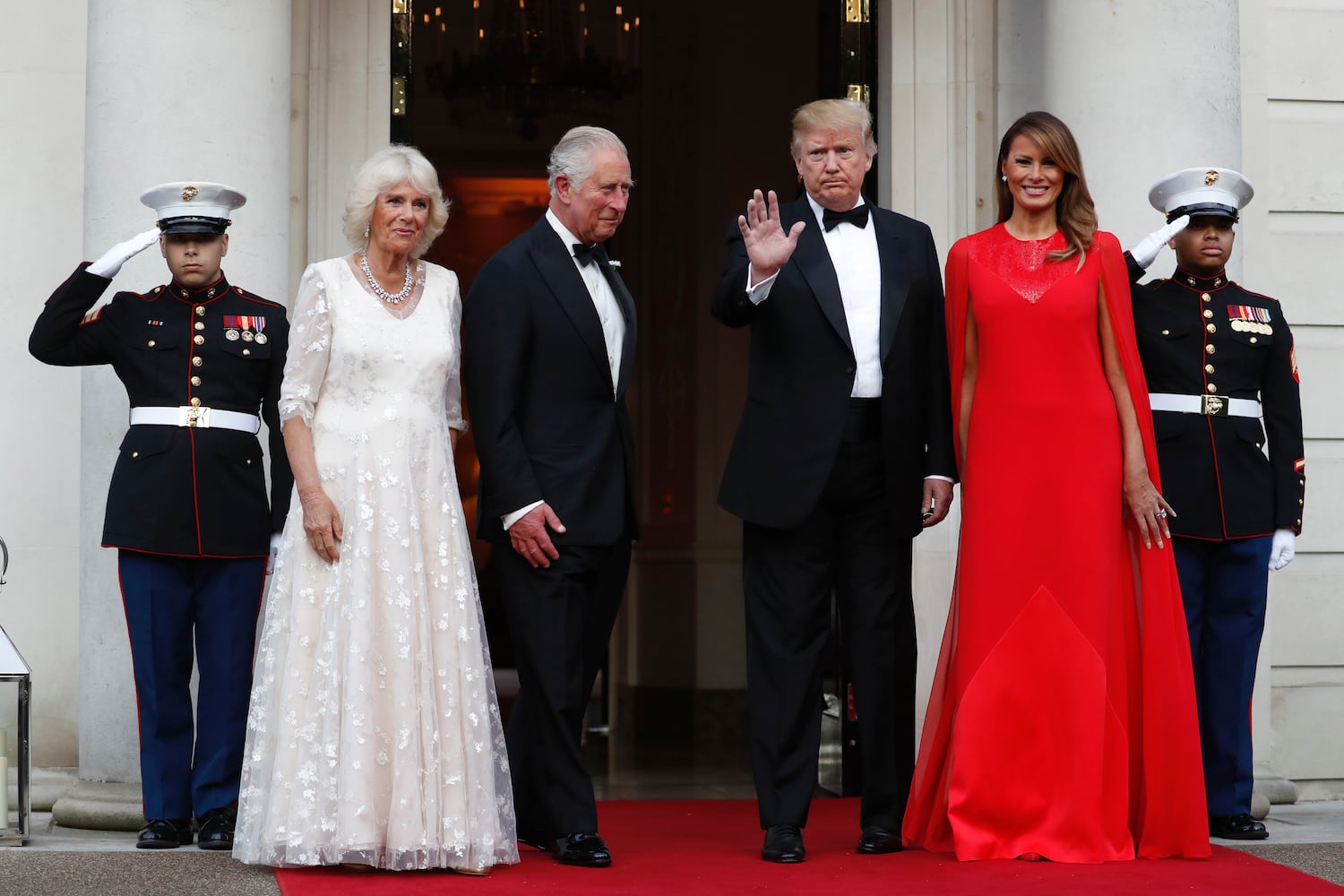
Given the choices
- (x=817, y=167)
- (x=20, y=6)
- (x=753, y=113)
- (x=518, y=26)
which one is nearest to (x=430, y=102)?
(x=518, y=26)

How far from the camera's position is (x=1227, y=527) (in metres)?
5.58

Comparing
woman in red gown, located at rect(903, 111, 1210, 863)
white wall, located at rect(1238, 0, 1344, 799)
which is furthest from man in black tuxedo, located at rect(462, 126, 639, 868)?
white wall, located at rect(1238, 0, 1344, 799)

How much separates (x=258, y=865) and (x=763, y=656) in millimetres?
1472

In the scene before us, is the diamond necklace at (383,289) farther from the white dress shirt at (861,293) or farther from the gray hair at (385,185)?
the white dress shirt at (861,293)

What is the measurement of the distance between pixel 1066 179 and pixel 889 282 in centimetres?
58

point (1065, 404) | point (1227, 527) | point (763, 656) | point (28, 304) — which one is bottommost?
point (763, 656)

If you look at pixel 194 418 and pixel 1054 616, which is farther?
pixel 194 418

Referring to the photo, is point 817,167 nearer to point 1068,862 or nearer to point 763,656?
point 763,656

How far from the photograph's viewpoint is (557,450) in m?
4.93

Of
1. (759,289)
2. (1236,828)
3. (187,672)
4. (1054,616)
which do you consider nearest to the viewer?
(759,289)

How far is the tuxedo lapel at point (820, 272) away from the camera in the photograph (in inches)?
197

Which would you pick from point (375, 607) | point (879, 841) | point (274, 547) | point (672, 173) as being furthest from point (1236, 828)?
point (672, 173)

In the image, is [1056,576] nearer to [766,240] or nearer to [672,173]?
[766,240]

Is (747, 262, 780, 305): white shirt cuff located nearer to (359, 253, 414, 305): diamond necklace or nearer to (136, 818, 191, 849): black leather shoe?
(359, 253, 414, 305): diamond necklace
